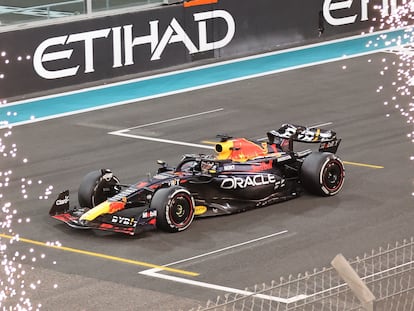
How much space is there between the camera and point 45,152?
22.4 metres

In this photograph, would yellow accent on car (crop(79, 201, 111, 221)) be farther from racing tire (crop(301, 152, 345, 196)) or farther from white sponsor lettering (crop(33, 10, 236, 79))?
white sponsor lettering (crop(33, 10, 236, 79))

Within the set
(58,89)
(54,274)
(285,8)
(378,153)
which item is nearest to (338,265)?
(54,274)

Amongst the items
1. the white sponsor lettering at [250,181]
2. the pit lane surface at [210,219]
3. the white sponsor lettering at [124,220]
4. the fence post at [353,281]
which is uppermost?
the fence post at [353,281]

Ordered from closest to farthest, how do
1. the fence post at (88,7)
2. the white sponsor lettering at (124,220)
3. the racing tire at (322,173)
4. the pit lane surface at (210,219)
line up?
the pit lane surface at (210,219) < the white sponsor lettering at (124,220) < the racing tire at (322,173) < the fence post at (88,7)

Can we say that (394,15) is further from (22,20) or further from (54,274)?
(54,274)

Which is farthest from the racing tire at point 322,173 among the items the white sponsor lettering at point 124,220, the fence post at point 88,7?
the fence post at point 88,7

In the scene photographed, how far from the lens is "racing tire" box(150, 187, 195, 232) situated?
17.0 meters

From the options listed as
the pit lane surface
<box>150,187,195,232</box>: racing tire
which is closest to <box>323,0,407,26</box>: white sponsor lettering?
the pit lane surface

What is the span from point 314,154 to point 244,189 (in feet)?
4.23

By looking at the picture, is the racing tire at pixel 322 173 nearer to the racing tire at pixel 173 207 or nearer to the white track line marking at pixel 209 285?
the racing tire at pixel 173 207

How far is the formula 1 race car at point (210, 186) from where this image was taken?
17141mm

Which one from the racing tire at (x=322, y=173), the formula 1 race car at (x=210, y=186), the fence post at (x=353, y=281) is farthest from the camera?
the racing tire at (x=322, y=173)

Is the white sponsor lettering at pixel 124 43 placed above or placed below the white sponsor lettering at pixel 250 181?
above

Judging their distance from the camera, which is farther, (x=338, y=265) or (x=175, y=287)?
(x=175, y=287)
